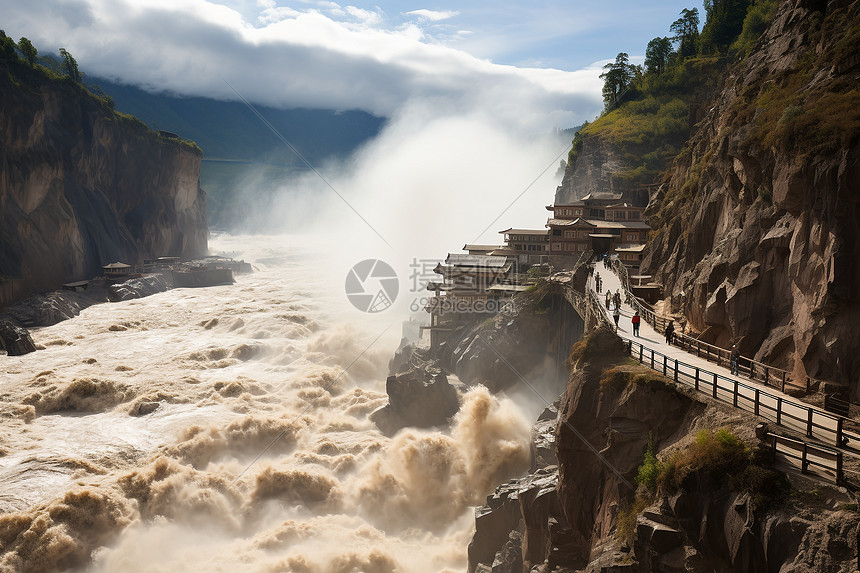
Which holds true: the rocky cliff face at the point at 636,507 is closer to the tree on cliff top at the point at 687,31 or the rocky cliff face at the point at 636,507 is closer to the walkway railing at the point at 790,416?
the walkway railing at the point at 790,416

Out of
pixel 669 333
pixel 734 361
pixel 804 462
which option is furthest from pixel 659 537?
pixel 669 333

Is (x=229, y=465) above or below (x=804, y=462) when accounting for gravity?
below

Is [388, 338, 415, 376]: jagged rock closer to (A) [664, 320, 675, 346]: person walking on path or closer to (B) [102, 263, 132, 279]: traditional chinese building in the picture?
(A) [664, 320, 675, 346]: person walking on path

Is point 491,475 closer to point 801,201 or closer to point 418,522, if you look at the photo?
point 418,522

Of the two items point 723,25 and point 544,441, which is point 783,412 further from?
point 723,25

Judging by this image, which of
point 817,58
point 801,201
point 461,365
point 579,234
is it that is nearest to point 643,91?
point 579,234

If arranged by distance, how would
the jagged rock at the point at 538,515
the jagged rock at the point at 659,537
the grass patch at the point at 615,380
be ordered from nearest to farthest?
the jagged rock at the point at 659,537
the grass patch at the point at 615,380
the jagged rock at the point at 538,515

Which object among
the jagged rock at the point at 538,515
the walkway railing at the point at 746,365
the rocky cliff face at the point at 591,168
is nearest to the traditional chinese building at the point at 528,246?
the rocky cliff face at the point at 591,168

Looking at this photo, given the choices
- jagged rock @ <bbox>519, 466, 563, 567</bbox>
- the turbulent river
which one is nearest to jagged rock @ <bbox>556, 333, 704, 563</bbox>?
jagged rock @ <bbox>519, 466, 563, 567</bbox>
